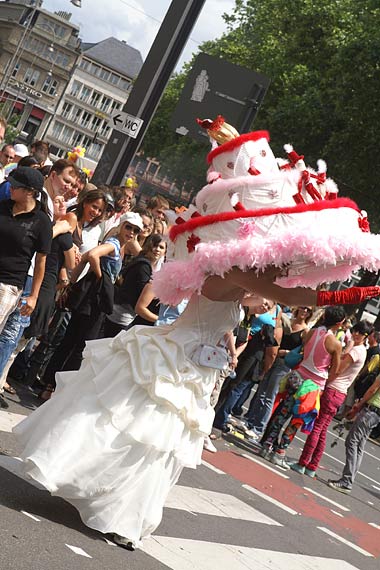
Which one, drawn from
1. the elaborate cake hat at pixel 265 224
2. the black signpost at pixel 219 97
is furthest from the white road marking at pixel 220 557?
the black signpost at pixel 219 97

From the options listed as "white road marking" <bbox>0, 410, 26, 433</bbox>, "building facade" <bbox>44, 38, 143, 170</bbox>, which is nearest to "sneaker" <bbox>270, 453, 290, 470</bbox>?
"white road marking" <bbox>0, 410, 26, 433</bbox>

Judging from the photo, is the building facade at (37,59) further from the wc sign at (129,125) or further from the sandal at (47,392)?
the sandal at (47,392)

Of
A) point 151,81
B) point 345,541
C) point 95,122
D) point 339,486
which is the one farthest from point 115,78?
point 345,541

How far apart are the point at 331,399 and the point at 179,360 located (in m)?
6.94

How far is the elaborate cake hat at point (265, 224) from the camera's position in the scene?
5812 mm

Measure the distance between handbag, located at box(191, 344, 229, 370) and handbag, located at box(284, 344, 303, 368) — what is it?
6625mm

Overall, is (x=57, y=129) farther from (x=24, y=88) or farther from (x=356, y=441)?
(x=356, y=441)

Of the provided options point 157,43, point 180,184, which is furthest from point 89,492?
point 180,184

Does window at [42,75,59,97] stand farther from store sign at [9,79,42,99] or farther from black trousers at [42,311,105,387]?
black trousers at [42,311,105,387]

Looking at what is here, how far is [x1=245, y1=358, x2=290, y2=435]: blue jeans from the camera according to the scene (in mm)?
13281

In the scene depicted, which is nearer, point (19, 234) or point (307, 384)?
point (19, 234)

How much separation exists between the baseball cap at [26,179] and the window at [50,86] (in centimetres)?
12593

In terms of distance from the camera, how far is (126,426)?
5.74 metres

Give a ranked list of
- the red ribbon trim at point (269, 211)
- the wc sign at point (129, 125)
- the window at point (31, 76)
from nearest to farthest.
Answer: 1. the red ribbon trim at point (269, 211)
2. the wc sign at point (129, 125)
3. the window at point (31, 76)
